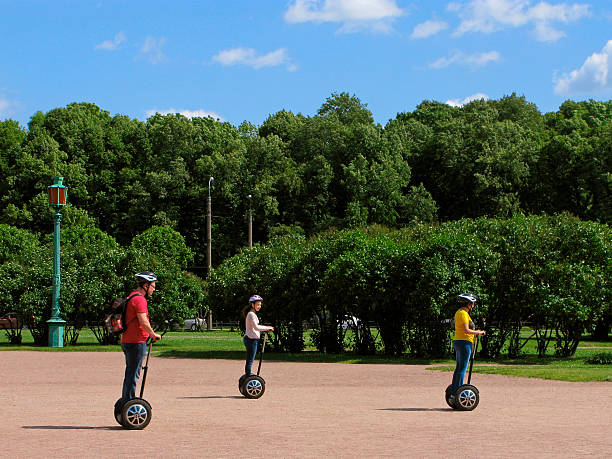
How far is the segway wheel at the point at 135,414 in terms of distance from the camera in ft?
35.9


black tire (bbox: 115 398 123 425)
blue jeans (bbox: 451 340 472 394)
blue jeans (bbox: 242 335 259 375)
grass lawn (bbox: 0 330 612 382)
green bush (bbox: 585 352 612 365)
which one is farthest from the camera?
green bush (bbox: 585 352 612 365)

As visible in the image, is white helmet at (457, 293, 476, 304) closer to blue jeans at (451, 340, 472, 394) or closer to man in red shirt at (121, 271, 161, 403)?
blue jeans at (451, 340, 472, 394)

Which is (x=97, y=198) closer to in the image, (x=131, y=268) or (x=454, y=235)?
(x=131, y=268)

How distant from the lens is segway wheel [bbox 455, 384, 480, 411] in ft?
42.7

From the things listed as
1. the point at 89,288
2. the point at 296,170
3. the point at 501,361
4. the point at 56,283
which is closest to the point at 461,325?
the point at 501,361

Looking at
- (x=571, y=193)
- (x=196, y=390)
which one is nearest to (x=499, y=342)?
(x=196, y=390)

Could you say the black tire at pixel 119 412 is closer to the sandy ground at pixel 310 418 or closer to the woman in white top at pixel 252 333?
the sandy ground at pixel 310 418

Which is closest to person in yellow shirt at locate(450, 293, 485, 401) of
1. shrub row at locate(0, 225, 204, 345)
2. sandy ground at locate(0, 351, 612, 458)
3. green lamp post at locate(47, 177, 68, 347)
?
sandy ground at locate(0, 351, 612, 458)

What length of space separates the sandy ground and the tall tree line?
153 feet

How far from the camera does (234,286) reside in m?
29.5

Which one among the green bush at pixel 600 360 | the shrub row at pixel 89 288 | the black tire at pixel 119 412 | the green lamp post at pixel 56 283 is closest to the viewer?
the black tire at pixel 119 412

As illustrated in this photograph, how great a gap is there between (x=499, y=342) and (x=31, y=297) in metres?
19.4

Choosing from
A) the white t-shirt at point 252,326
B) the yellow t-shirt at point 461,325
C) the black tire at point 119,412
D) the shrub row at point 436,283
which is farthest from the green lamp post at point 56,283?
the yellow t-shirt at point 461,325

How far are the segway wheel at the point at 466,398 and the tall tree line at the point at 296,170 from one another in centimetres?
5072
